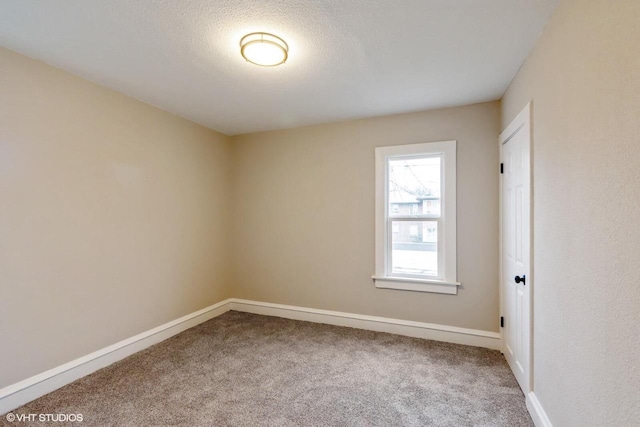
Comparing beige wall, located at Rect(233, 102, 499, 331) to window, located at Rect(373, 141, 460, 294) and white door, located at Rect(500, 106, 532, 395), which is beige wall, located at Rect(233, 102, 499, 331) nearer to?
window, located at Rect(373, 141, 460, 294)

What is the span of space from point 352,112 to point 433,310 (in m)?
2.39

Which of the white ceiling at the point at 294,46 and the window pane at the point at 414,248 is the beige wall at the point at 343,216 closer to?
the window pane at the point at 414,248

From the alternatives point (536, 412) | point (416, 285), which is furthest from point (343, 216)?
point (536, 412)

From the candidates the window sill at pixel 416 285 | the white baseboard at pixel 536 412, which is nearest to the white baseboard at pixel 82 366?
the window sill at pixel 416 285

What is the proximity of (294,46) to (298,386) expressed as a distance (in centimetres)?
255

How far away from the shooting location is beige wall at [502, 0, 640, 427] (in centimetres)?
105

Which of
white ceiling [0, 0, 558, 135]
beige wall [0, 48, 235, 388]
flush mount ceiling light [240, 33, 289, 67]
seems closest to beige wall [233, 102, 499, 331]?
white ceiling [0, 0, 558, 135]

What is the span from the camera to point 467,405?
206cm

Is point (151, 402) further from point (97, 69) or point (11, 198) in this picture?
point (97, 69)

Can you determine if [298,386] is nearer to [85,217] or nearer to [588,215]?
[588,215]

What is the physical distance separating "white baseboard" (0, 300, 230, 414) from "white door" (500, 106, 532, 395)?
3352 mm

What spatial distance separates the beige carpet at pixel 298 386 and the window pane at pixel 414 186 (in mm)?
1449

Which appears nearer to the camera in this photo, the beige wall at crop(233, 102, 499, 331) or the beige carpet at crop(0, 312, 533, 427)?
the beige carpet at crop(0, 312, 533, 427)

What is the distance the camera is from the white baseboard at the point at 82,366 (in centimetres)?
201
